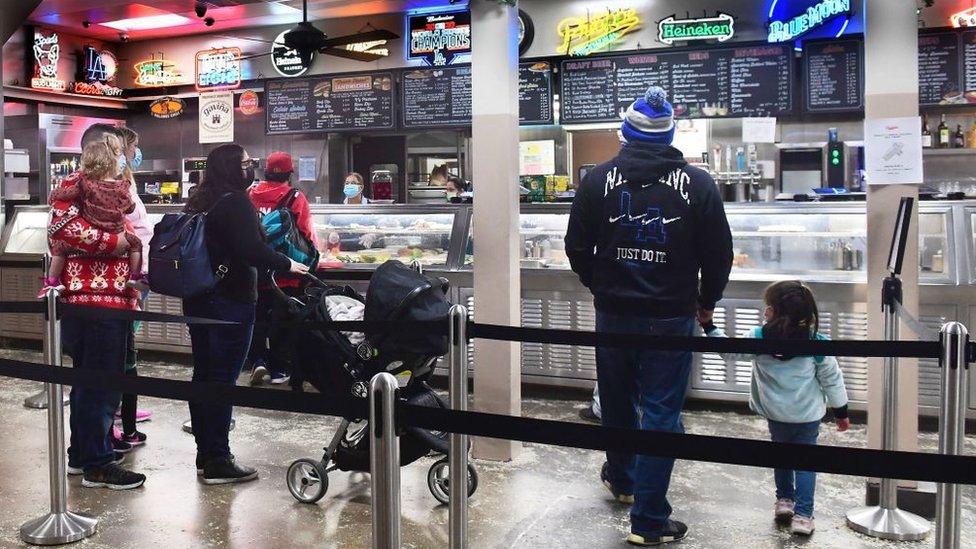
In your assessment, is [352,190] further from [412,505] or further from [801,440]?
[801,440]

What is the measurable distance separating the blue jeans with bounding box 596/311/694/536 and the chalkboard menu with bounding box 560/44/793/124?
5.53 meters

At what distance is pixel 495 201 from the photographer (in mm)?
4582

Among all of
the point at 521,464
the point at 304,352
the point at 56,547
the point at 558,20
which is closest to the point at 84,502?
the point at 56,547

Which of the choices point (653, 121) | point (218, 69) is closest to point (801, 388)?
point (653, 121)

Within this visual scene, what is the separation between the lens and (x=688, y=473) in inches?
173

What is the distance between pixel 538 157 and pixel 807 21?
10.3 ft

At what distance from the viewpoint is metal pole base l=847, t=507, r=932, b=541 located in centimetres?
350

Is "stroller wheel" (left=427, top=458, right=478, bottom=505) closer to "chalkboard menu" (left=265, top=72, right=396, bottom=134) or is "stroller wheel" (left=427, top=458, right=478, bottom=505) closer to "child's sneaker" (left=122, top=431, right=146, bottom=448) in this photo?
"child's sneaker" (left=122, top=431, right=146, bottom=448)

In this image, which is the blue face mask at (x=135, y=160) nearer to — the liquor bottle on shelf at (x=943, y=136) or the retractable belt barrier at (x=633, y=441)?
the retractable belt barrier at (x=633, y=441)

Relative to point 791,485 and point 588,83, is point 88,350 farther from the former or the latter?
point 588,83

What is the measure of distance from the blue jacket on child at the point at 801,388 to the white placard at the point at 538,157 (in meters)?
6.19

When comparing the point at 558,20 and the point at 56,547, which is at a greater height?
the point at 558,20

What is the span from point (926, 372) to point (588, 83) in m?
4.89

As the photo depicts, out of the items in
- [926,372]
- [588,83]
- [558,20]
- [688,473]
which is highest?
[558,20]
